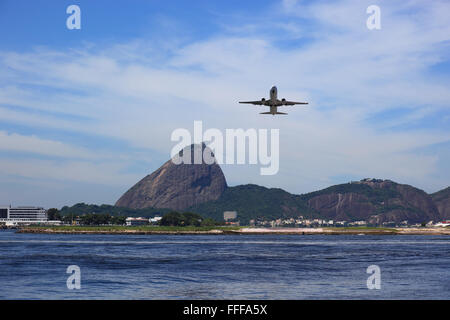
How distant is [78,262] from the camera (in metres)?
75.7

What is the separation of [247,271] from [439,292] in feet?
79.2

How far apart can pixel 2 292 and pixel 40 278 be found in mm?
9611

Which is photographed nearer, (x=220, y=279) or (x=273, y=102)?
(x=220, y=279)

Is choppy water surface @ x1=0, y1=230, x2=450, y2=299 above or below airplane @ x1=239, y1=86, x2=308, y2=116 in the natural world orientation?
below

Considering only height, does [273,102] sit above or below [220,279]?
above

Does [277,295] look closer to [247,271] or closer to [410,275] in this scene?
[247,271]

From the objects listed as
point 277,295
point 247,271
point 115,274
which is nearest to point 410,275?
point 247,271

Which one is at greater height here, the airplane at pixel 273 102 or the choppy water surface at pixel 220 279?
the airplane at pixel 273 102

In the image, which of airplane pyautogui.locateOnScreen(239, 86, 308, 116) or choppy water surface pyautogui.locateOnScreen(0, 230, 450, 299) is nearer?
choppy water surface pyautogui.locateOnScreen(0, 230, 450, 299)

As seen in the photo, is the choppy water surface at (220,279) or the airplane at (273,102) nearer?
the choppy water surface at (220,279)
